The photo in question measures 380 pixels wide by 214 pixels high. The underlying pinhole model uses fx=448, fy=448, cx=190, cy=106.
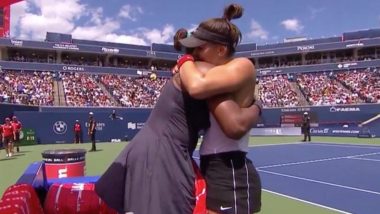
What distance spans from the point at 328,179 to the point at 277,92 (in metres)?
37.0

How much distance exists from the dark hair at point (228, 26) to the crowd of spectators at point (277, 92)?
4211cm

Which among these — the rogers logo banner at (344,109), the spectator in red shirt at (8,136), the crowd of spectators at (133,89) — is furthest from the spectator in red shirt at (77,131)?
the rogers logo banner at (344,109)

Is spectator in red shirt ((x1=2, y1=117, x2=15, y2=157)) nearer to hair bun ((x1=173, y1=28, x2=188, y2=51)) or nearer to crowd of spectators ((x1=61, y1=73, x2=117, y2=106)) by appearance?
hair bun ((x1=173, y1=28, x2=188, y2=51))

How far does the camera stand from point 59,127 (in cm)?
2753

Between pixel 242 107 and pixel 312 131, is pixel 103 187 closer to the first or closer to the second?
pixel 242 107

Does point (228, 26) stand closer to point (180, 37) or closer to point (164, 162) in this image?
point (180, 37)

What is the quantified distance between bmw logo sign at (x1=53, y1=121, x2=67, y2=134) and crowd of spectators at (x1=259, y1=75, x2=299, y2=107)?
875 inches

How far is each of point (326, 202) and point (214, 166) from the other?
21.1 ft

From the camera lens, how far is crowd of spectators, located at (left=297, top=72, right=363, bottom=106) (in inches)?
1697

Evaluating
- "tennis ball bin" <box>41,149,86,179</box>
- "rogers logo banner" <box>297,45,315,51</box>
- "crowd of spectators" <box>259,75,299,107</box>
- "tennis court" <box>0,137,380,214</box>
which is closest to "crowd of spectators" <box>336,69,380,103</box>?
"crowd of spectators" <box>259,75,299,107</box>

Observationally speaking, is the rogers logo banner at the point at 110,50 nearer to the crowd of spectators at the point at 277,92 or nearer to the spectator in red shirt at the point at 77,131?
the crowd of spectators at the point at 277,92

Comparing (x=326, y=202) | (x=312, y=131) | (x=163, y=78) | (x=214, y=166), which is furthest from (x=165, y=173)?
(x=163, y=78)

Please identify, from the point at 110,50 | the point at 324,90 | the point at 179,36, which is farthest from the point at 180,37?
the point at 110,50

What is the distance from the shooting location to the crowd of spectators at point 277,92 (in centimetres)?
4525
